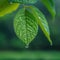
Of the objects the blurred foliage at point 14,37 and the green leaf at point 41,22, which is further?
the blurred foliage at point 14,37

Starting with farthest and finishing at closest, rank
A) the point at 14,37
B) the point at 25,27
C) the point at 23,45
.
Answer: the point at 14,37
the point at 23,45
the point at 25,27

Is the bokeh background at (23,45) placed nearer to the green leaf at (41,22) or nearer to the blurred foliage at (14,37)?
the blurred foliage at (14,37)

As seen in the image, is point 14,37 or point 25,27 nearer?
point 25,27

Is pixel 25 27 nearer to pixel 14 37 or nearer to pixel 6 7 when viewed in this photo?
pixel 6 7

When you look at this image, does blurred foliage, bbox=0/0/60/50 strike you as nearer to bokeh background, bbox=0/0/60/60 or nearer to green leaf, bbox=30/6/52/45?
bokeh background, bbox=0/0/60/60

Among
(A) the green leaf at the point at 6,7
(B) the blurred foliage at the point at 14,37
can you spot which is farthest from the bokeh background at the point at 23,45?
(A) the green leaf at the point at 6,7

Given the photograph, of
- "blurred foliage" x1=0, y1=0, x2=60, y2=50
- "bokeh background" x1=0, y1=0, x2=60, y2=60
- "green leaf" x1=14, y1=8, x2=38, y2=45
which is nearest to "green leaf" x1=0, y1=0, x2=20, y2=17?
"green leaf" x1=14, y1=8, x2=38, y2=45

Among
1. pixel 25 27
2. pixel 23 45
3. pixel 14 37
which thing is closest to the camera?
pixel 25 27

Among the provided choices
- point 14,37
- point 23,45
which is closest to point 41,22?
point 23,45

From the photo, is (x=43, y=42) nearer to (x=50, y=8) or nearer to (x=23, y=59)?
(x=23, y=59)
